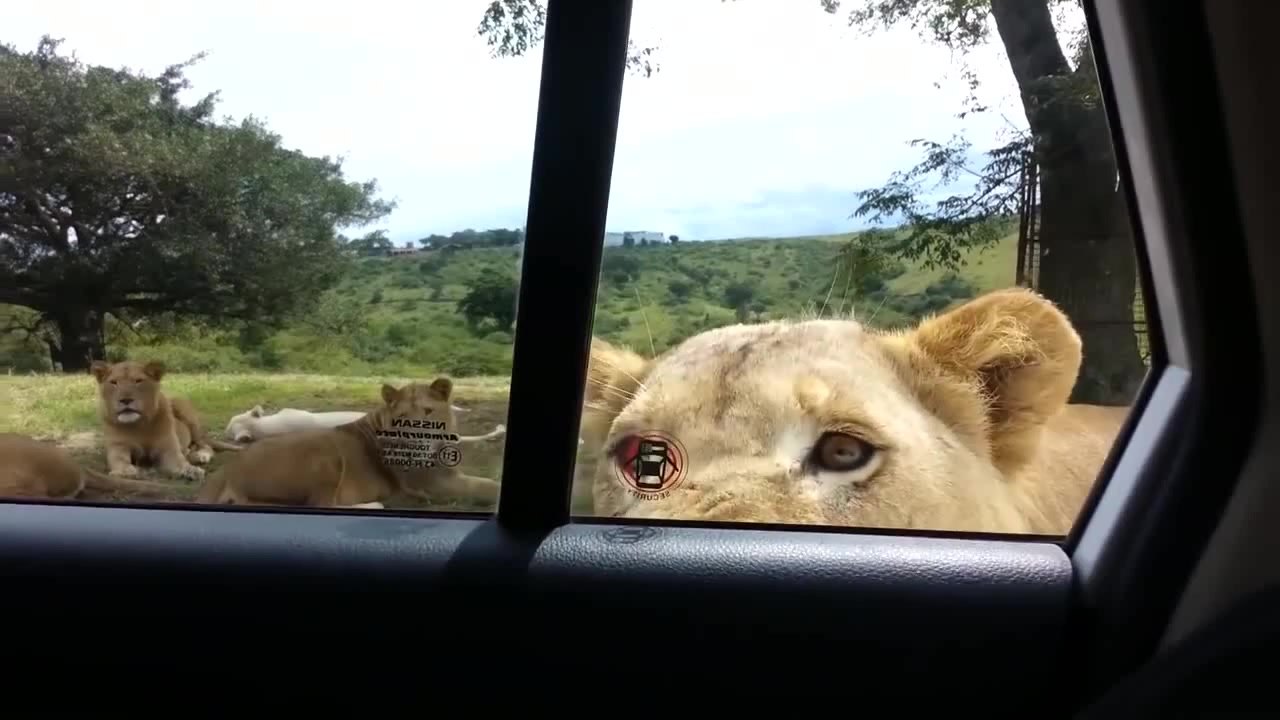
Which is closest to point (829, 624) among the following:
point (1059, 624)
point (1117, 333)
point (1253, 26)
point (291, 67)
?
point (1059, 624)

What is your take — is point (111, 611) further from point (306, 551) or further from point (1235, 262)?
point (1235, 262)

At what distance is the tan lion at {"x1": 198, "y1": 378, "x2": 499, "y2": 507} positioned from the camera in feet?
6.43

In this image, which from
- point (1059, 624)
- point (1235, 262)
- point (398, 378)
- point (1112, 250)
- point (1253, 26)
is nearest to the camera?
point (1253, 26)

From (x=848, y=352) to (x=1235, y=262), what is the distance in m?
0.65

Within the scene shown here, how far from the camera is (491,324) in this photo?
1878 millimetres

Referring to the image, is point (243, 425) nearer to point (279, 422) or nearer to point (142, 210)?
point (279, 422)

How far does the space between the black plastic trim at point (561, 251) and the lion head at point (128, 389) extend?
76 centimetres

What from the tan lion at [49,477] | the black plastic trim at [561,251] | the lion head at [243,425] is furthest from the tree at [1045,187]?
the tan lion at [49,477]

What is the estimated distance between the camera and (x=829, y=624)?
65.8 inches

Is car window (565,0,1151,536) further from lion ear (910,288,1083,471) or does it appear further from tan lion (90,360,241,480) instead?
tan lion (90,360,241,480)

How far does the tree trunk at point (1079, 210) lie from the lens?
176 centimetres

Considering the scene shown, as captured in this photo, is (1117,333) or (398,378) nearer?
(1117,333)

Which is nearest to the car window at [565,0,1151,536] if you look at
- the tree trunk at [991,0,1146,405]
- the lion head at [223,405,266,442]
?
the tree trunk at [991,0,1146,405]

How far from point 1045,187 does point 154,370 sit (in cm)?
176
